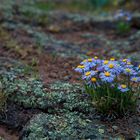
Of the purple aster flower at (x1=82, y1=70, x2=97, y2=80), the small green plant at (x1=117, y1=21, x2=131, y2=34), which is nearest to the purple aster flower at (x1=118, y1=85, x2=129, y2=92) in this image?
the purple aster flower at (x1=82, y1=70, x2=97, y2=80)

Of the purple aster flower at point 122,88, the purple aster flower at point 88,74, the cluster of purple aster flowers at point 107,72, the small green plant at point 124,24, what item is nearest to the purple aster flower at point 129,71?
the cluster of purple aster flowers at point 107,72

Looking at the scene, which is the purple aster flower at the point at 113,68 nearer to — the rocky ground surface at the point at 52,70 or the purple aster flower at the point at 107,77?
the purple aster flower at the point at 107,77

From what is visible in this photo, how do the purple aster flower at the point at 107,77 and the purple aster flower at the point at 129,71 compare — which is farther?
the purple aster flower at the point at 129,71

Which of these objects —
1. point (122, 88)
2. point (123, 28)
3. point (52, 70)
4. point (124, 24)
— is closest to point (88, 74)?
point (122, 88)

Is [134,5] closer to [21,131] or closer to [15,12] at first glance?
[15,12]

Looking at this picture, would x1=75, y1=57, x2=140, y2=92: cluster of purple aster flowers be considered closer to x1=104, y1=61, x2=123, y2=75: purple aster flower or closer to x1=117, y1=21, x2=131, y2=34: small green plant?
x1=104, y1=61, x2=123, y2=75: purple aster flower

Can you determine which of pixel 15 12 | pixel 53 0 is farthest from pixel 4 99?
pixel 53 0
